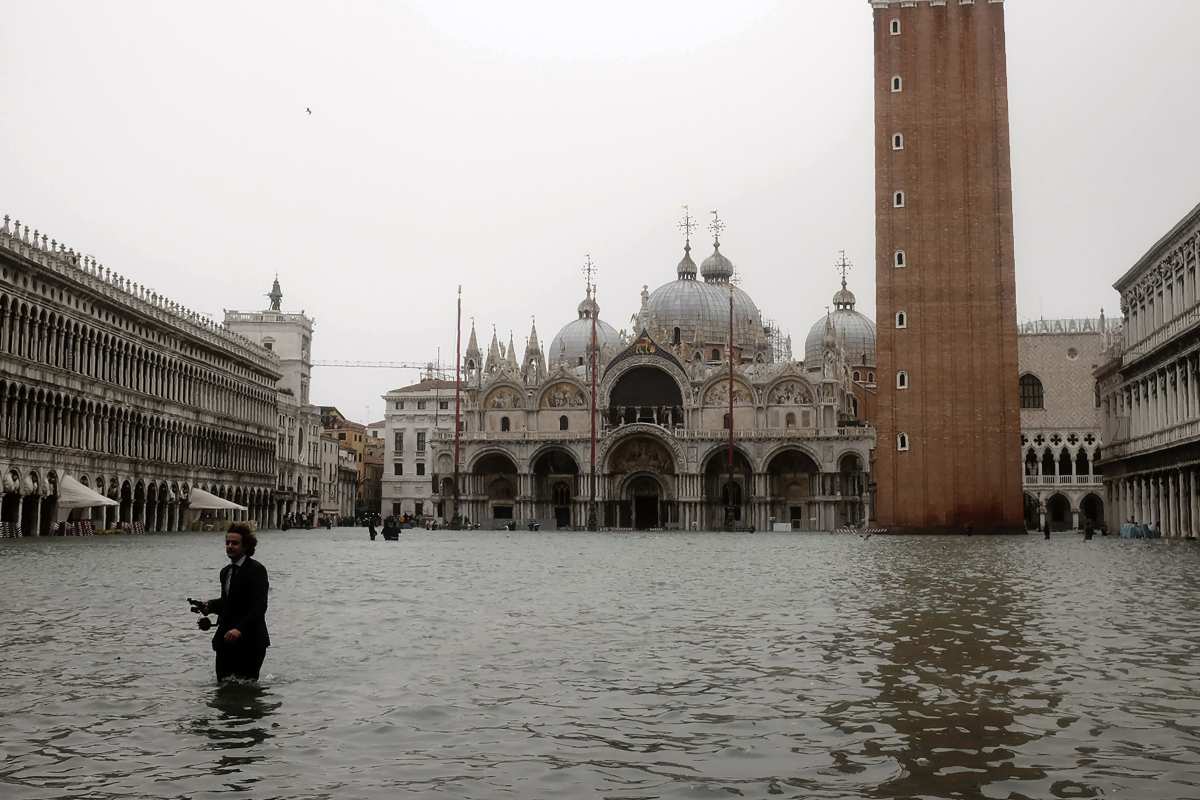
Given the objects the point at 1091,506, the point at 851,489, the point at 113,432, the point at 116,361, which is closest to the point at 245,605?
the point at 113,432

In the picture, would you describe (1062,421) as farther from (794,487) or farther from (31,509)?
(31,509)

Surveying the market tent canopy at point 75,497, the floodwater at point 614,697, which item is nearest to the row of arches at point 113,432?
the market tent canopy at point 75,497

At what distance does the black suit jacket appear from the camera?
964 centimetres

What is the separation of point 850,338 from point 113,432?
6546 centimetres

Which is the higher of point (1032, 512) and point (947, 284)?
point (947, 284)

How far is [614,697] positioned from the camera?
9.53 meters

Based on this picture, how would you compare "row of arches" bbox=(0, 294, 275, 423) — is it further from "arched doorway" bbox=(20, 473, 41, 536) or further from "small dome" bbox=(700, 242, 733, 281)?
"small dome" bbox=(700, 242, 733, 281)

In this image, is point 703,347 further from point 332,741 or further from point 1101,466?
point 332,741

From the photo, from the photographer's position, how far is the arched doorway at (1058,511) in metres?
81.4

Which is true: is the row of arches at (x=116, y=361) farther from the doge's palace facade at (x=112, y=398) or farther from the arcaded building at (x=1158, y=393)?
the arcaded building at (x=1158, y=393)

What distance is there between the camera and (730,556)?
36.0 metres

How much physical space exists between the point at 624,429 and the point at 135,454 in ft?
117

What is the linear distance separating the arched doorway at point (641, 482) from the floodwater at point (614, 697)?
67160 mm

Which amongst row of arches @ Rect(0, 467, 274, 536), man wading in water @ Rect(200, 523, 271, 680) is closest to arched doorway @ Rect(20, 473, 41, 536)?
row of arches @ Rect(0, 467, 274, 536)
